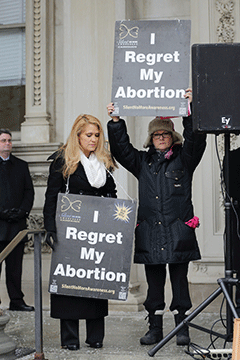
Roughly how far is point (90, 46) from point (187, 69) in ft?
7.82

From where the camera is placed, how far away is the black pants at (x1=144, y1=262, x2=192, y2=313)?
414 cm

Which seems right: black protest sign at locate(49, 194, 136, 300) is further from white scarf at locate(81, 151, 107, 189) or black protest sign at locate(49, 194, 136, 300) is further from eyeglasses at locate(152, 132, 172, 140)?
eyeglasses at locate(152, 132, 172, 140)

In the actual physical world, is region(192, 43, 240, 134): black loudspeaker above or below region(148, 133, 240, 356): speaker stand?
above

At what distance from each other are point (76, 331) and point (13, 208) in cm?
203

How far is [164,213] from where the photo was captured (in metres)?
4.11

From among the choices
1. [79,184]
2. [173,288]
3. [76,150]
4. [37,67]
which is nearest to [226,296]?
[173,288]

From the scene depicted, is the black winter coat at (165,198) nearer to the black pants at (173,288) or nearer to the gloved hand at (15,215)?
the black pants at (173,288)

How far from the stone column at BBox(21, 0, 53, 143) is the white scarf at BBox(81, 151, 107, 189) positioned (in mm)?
2368

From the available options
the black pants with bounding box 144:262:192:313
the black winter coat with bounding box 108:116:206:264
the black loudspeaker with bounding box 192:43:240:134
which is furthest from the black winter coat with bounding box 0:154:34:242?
the black loudspeaker with bounding box 192:43:240:134

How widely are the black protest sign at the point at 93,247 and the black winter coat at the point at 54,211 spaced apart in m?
0.10

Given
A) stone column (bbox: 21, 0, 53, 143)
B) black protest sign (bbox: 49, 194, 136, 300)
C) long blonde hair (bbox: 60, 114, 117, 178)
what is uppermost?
stone column (bbox: 21, 0, 53, 143)

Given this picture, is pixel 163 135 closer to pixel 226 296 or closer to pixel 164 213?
pixel 164 213

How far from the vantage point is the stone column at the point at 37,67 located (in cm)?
641

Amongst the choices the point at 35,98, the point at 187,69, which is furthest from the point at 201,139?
the point at 35,98
